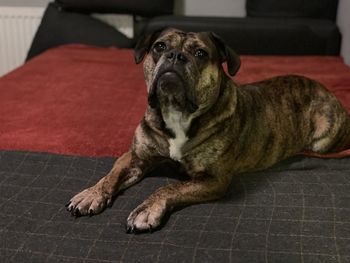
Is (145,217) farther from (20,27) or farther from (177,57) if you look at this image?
(20,27)

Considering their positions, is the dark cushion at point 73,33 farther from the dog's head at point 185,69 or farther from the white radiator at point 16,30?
the dog's head at point 185,69

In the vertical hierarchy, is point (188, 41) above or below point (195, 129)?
above

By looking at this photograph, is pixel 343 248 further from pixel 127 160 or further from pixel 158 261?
pixel 127 160

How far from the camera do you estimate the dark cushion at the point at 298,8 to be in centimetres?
369

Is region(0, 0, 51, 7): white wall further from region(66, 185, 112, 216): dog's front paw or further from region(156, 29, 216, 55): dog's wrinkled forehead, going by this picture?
region(66, 185, 112, 216): dog's front paw

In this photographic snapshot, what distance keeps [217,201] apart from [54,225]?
522 millimetres

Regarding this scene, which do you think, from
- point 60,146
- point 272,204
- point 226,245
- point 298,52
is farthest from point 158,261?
point 298,52

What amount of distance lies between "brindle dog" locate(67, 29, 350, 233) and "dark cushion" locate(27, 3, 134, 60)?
6.40 ft

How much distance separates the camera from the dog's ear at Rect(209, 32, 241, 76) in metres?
1.79

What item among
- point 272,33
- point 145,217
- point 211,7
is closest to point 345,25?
point 272,33

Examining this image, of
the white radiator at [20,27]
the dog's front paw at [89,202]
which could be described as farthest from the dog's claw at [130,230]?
the white radiator at [20,27]

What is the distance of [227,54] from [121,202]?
63 centimetres

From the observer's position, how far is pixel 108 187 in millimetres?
1652

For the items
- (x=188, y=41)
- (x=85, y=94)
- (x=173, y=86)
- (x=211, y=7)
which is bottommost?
(x=85, y=94)
